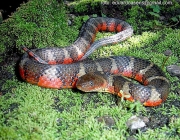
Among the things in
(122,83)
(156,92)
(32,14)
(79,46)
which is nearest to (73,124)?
(122,83)

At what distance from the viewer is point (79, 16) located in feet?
27.1

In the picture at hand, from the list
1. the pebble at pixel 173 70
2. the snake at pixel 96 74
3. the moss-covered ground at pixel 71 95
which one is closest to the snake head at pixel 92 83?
the snake at pixel 96 74

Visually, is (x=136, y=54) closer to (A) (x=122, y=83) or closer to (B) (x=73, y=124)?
(A) (x=122, y=83)

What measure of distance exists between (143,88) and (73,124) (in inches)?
58.8

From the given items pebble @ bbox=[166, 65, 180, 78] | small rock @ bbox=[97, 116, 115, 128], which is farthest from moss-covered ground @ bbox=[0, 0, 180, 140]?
pebble @ bbox=[166, 65, 180, 78]

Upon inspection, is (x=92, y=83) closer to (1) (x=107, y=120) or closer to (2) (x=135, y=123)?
(1) (x=107, y=120)

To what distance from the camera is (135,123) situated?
165 inches

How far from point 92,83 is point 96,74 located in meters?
0.36

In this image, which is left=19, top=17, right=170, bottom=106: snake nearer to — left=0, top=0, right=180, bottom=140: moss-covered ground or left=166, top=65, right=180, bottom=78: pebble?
left=0, top=0, right=180, bottom=140: moss-covered ground

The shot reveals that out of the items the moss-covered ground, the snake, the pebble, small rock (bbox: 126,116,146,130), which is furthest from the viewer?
the pebble

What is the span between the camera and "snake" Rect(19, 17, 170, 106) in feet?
15.5

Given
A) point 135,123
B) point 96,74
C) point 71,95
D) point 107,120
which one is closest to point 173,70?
point 96,74

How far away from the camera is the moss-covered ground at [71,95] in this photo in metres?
4.03

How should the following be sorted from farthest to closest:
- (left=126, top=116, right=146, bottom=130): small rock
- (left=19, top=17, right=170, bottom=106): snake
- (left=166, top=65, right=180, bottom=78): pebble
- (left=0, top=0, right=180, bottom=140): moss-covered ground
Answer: (left=166, top=65, right=180, bottom=78): pebble
(left=19, top=17, right=170, bottom=106): snake
(left=126, top=116, right=146, bottom=130): small rock
(left=0, top=0, right=180, bottom=140): moss-covered ground
